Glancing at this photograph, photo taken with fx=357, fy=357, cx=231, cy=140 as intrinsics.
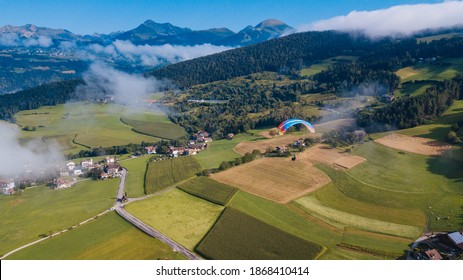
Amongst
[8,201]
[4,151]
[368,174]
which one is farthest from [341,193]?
[4,151]

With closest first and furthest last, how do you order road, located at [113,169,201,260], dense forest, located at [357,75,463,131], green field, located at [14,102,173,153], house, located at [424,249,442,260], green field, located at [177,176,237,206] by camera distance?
house, located at [424,249,442,260] < road, located at [113,169,201,260] < green field, located at [177,176,237,206] < dense forest, located at [357,75,463,131] < green field, located at [14,102,173,153]

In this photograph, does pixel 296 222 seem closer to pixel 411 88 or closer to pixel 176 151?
pixel 176 151

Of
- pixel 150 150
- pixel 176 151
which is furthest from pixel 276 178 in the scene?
pixel 150 150

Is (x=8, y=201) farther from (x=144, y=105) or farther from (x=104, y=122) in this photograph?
(x=144, y=105)

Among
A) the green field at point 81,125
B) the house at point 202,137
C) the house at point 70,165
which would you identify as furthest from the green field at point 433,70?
the house at point 70,165

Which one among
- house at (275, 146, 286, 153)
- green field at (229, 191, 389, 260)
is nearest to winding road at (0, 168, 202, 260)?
green field at (229, 191, 389, 260)

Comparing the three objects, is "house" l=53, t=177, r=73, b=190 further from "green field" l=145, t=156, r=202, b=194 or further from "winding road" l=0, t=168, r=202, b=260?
"green field" l=145, t=156, r=202, b=194

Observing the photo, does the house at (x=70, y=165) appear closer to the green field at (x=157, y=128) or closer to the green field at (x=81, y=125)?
the green field at (x=81, y=125)
